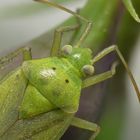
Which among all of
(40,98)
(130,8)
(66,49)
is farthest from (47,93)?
(130,8)

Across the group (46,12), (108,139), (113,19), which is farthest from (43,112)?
(46,12)

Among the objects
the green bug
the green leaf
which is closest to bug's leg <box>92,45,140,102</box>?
the green bug

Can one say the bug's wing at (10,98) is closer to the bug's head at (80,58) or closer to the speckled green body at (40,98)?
the speckled green body at (40,98)

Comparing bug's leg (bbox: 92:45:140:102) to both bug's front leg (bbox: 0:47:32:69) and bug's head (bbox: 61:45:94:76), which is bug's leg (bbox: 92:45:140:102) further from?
bug's front leg (bbox: 0:47:32:69)

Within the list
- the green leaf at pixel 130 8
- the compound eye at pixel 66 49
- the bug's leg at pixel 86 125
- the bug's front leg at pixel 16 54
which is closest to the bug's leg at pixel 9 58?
the bug's front leg at pixel 16 54

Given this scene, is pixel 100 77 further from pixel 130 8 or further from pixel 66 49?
pixel 130 8

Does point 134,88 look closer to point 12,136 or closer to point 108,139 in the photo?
point 108,139

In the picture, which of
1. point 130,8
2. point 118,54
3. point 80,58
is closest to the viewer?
point 130,8
